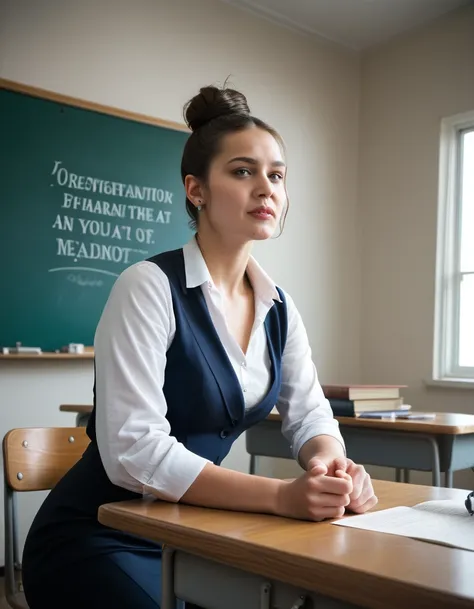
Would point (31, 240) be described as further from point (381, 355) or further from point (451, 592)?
point (451, 592)

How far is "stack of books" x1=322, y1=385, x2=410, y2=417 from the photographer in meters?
2.76

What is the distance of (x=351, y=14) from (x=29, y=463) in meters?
3.56

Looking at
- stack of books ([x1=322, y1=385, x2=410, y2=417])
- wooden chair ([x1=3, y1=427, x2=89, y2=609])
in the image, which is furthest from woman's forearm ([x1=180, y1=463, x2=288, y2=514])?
stack of books ([x1=322, y1=385, x2=410, y2=417])

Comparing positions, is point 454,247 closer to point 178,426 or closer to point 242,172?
point 242,172

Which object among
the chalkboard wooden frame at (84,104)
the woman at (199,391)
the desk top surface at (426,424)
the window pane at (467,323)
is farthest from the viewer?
the window pane at (467,323)

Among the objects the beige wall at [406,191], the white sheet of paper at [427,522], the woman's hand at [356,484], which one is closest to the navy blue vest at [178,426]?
the woman's hand at [356,484]

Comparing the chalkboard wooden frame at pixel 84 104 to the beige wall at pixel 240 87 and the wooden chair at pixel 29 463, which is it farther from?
the wooden chair at pixel 29 463

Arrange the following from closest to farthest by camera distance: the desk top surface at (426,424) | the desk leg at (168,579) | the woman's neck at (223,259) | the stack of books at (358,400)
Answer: the desk leg at (168,579) < the woman's neck at (223,259) < the desk top surface at (426,424) < the stack of books at (358,400)

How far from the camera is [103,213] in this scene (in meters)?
3.59

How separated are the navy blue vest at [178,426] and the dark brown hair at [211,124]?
0.28 meters

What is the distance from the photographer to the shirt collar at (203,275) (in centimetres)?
139

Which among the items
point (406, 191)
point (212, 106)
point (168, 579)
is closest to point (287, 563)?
point (168, 579)

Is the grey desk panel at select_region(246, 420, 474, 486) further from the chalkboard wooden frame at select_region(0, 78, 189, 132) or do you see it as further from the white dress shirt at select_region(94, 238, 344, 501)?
the chalkboard wooden frame at select_region(0, 78, 189, 132)

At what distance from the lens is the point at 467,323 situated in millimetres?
4316
